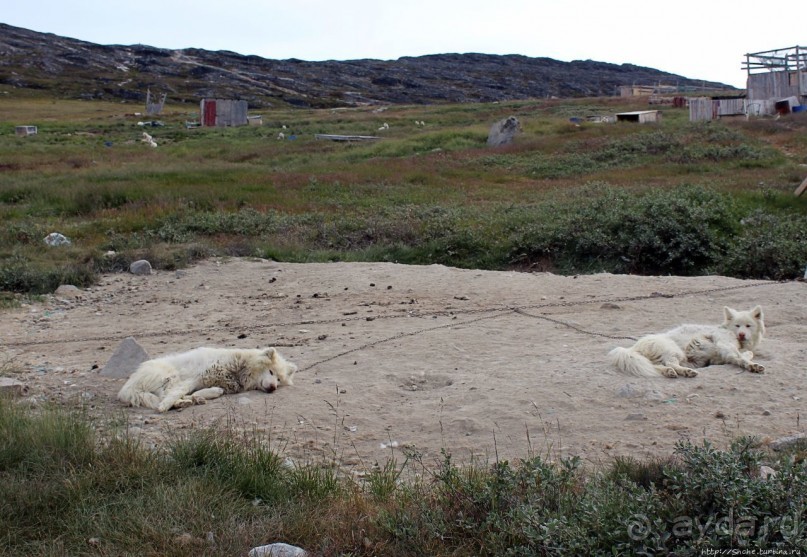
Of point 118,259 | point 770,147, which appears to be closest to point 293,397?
point 118,259

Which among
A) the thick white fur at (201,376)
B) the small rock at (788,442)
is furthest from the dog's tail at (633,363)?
the thick white fur at (201,376)

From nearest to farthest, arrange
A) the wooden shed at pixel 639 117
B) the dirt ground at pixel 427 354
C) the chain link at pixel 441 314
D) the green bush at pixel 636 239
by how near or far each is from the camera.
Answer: the dirt ground at pixel 427 354, the chain link at pixel 441 314, the green bush at pixel 636 239, the wooden shed at pixel 639 117

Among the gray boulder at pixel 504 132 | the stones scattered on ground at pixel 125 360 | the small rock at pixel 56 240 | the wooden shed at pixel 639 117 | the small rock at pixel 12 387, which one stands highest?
the wooden shed at pixel 639 117

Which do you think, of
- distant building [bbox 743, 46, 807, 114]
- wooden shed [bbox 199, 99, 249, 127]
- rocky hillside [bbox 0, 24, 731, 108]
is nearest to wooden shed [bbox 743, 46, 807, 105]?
distant building [bbox 743, 46, 807, 114]

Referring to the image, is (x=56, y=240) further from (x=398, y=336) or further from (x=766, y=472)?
(x=766, y=472)

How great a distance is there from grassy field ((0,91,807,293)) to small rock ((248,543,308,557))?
9.17 m

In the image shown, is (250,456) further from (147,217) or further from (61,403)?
(147,217)

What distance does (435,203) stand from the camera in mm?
19219

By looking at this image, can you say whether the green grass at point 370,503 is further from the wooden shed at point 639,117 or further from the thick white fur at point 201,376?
the wooden shed at point 639,117

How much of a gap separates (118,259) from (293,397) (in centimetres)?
755

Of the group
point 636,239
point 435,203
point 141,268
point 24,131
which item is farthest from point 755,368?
point 24,131

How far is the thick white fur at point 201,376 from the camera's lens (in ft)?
22.4

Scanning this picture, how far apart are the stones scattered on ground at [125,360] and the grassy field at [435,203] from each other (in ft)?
15.6

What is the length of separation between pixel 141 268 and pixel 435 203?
326 inches
